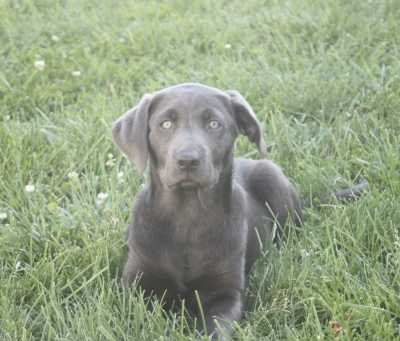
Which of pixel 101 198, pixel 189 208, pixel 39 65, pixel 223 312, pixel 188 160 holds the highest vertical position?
pixel 188 160

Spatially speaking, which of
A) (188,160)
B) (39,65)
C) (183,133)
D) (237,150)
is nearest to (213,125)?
(183,133)

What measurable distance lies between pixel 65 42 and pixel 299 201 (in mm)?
3304

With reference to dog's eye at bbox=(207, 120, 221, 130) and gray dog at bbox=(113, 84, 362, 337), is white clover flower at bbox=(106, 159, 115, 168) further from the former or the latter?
dog's eye at bbox=(207, 120, 221, 130)

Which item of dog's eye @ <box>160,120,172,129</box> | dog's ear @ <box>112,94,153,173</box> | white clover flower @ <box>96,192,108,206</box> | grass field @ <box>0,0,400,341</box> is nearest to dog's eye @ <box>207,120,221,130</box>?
dog's eye @ <box>160,120,172,129</box>

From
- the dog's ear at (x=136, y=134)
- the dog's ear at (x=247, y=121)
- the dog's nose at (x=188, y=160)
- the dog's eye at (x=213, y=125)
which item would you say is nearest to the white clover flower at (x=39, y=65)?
the dog's ear at (x=136, y=134)

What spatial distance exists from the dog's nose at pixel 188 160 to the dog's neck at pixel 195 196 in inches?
12.2

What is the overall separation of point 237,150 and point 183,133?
1663 millimetres

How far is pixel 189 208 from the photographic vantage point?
3.32 m

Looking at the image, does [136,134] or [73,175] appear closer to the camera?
[136,134]

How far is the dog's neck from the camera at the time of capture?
10.8 feet

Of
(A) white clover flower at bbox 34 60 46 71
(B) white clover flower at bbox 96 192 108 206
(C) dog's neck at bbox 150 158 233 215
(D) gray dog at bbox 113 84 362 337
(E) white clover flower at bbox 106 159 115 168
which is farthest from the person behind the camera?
(A) white clover flower at bbox 34 60 46 71

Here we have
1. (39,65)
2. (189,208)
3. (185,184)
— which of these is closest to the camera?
(185,184)

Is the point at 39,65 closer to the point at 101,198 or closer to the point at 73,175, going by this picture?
the point at 73,175

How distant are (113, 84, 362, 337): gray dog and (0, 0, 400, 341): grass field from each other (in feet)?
0.59
